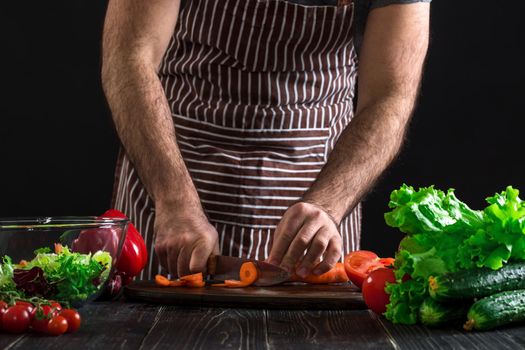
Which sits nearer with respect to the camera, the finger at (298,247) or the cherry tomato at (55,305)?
the cherry tomato at (55,305)

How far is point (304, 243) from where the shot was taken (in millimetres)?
1921

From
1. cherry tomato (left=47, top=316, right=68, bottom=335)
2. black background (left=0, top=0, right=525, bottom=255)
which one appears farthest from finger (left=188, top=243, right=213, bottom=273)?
black background (left=0, top=0, right=525, bottom=255)

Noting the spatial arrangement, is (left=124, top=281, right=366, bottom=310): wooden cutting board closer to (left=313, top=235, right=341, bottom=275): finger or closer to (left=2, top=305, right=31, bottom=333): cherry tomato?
(left=313, top=235, right=341, bottom=275): finger

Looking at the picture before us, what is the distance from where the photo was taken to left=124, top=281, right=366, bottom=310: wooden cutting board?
1733 mm

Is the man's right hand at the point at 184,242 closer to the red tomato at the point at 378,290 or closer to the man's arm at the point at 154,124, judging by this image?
the man's arm at the point at 154,124

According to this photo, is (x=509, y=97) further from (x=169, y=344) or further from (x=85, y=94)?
(x=169, y=344)

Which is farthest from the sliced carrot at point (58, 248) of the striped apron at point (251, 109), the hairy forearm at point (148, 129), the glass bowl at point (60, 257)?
the striped apron at point (251, 109)

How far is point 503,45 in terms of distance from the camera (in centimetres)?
367

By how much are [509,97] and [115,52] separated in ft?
6.07

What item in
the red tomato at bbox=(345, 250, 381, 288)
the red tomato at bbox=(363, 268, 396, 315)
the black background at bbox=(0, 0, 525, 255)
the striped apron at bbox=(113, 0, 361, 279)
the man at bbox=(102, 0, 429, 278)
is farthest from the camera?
the black background at bbox=(0, 0, 525, 255)

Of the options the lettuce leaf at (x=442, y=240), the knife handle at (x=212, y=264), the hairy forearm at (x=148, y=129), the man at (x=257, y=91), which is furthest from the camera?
the man at (x=257, y=91)

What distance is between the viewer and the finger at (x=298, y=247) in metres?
1.92

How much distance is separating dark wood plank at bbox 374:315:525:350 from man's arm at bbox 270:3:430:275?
0.41m

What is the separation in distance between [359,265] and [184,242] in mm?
363
